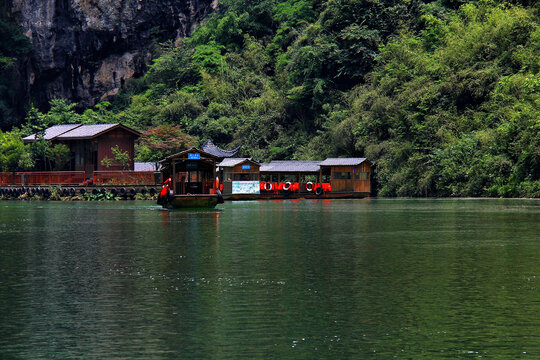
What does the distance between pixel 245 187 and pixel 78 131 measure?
17.1 meters

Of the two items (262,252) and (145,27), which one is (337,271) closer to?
(262,252)

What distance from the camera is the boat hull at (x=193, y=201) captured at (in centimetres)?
4756

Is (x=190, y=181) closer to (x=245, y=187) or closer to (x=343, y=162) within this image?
(x=245, y=187)

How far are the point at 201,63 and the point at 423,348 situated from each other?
86.0 meters

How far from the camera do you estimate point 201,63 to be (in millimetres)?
93688

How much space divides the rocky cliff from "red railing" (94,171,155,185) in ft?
132

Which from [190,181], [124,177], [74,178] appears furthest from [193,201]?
[74,178]

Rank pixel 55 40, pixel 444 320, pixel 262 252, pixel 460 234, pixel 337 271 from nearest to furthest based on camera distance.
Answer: pixel 444 320
pixel 337 271
pixel 262 252
pixel 460 234
pixel 55 40

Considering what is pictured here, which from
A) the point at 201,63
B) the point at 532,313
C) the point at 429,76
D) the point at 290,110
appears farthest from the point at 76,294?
the point at 201,63

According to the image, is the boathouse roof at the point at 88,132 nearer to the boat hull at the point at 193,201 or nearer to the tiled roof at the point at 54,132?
the tiled roof at the point at 54,132

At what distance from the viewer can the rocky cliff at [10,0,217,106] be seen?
340 feet

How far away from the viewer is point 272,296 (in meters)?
13.4

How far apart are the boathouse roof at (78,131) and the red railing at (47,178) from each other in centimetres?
362

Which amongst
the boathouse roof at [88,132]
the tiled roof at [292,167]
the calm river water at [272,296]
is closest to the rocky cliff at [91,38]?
the boathouse roof at [88,132]
